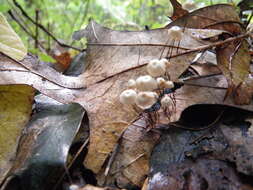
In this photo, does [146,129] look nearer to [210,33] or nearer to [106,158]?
[106,158]

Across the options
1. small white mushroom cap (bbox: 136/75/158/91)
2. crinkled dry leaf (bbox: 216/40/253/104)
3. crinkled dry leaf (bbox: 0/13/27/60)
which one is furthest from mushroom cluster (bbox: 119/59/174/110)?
crinkled dry leaf (bbox: 0/13/27/60)

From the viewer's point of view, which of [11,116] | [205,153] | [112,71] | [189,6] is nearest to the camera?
[205,153]

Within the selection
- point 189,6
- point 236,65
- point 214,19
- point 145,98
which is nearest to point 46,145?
point 145,98

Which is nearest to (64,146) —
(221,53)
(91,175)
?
(91,175)

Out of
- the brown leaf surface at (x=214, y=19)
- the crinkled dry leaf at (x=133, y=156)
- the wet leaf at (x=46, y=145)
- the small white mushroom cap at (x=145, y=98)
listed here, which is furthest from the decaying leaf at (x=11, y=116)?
the brown leaf surface at (x=214, y=19)

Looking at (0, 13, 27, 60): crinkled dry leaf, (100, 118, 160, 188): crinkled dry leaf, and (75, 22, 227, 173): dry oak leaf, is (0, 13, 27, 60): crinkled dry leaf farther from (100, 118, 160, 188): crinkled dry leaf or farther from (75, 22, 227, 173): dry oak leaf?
(100, 118, 160, 188): crinkled dry leaf

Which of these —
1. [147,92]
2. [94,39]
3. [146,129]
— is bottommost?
[146,129]

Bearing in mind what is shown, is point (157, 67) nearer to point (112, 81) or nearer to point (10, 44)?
point (112, 81)
